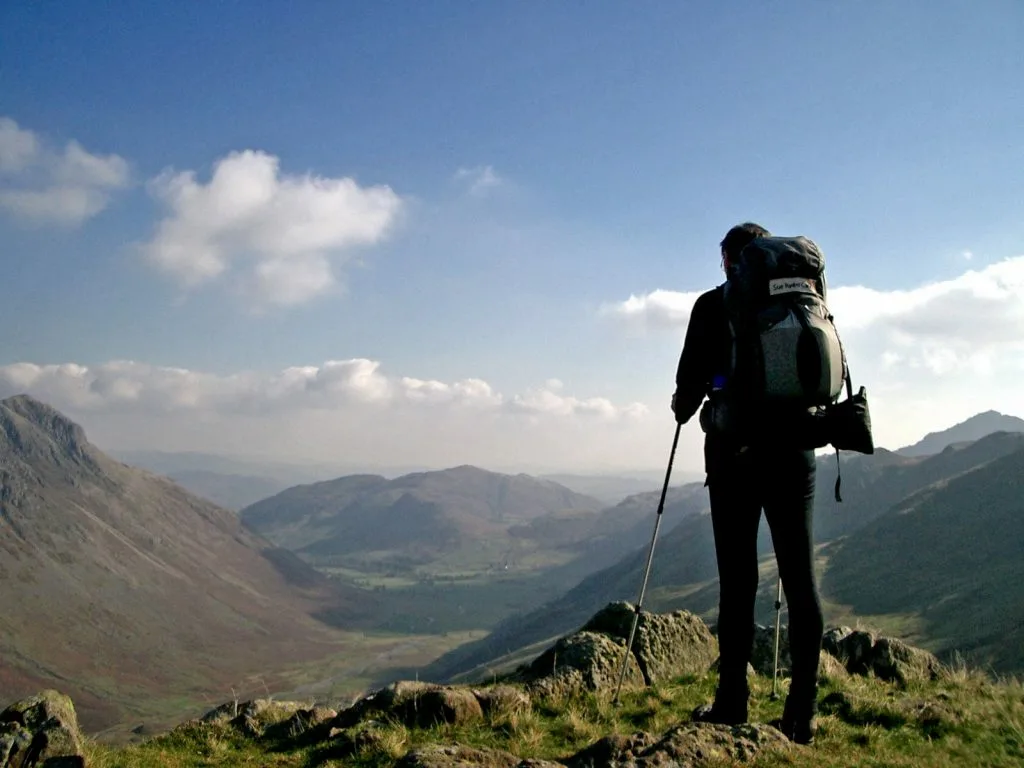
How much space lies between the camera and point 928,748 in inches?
233

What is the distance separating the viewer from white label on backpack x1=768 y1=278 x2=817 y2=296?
6.02 m

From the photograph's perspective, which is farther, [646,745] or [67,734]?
[67,734]

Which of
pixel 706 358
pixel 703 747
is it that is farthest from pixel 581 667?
pixel 706 358

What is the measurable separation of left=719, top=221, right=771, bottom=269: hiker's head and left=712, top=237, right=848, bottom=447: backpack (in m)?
0.58

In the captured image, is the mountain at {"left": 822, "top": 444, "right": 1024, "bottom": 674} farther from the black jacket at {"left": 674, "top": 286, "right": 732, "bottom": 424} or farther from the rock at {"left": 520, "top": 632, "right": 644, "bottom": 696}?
the black jacket at {"left": 674, "top": 286, "right": 732, "bottom": 424}

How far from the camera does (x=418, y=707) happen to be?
26.8 ft

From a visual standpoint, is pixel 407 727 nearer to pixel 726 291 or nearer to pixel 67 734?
pixel 67 734

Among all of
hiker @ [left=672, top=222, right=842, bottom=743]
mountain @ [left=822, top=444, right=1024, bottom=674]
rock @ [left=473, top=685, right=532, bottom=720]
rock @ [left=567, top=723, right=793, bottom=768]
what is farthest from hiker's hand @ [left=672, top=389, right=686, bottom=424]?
mountain @ [left=822, top=444, right=1024, bottom=674]

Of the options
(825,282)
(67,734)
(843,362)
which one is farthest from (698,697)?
(67,734)

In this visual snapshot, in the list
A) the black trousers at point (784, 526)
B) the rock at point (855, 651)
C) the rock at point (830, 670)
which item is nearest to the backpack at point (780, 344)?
the black trousers at point (784, 526)

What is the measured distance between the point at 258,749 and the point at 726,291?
25.5 feet

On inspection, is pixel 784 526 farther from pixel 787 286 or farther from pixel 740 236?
pixel 740 236

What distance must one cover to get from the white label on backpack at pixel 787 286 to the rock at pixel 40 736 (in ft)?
25.8

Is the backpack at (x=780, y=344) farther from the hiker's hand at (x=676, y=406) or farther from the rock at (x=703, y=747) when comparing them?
the rock at (x=703, y=747)
